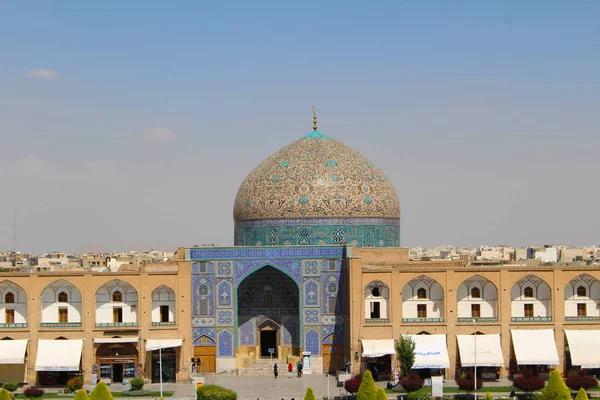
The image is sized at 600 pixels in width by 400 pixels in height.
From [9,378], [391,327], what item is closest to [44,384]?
[9,378]

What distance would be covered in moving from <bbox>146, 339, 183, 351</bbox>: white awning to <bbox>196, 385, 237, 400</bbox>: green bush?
230 inches

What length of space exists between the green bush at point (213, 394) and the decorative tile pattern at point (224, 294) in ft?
24.2

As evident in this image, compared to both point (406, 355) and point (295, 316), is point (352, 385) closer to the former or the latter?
point (406, 355)

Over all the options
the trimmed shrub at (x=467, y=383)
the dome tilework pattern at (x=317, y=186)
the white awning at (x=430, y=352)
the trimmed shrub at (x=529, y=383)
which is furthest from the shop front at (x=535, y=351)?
the dome tilework pattern at (x=317, y=186)

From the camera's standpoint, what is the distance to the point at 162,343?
38.6 m

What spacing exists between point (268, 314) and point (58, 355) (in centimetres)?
795

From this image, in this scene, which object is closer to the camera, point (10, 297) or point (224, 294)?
point (10, 297)

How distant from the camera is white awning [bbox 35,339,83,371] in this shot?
1479 inches

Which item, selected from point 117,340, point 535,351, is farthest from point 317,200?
point 535,351

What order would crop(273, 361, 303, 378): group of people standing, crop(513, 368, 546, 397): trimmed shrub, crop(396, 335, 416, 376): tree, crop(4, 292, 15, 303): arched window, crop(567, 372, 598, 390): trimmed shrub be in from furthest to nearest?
crop(273, 361, 303, 378): group of people standing
crop(4, 292, 15, 303): arched window
crop(396, 335, 416, 376): tree
crop(567, 372, 598, 390): trimmed shrub
crop(513, 368, 546, 397): trimmed shrub

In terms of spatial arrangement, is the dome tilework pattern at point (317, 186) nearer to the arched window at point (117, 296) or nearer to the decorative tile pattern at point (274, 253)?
the decorative tile pattern at point (274, 253)

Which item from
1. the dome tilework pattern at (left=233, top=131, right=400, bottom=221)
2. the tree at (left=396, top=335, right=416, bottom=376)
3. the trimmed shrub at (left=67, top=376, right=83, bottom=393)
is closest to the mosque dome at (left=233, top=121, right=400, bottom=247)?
the dome tilework pattern at (left=233, top=131, right=400, bottom=221)

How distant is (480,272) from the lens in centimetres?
3894

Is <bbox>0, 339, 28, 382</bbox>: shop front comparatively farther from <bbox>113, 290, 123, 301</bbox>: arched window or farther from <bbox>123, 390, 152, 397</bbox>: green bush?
<bbox>123, 390, 152, 397</bbox>: green bush
